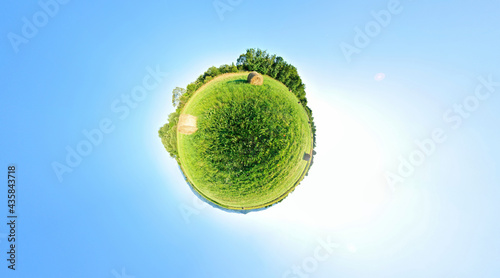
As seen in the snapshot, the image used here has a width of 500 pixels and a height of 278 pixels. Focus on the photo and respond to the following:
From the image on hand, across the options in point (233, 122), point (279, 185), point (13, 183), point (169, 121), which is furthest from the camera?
point (169, 121)

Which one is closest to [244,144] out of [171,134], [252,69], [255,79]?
[255,79]

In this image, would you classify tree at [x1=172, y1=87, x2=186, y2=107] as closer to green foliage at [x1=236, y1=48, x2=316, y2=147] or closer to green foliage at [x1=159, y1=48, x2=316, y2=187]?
green foliage at [x1=159, y1=48, x2=316, y2=187]

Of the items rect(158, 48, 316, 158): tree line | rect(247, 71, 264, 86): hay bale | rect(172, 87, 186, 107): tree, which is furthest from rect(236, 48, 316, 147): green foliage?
rect(172, 87, 186, 107): tree

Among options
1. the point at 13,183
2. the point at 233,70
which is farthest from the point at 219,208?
the point at 13,183

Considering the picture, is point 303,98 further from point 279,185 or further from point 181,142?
point 181,142

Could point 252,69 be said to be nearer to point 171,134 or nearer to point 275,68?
point 275,68

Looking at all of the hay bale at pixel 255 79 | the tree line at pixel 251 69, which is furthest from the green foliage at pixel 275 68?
the hay bale at pixel 255 79
